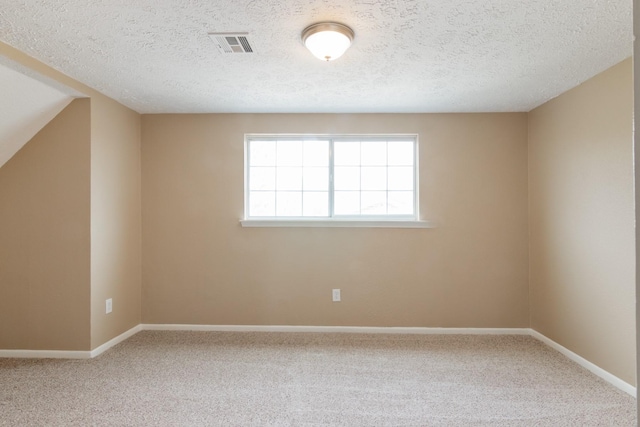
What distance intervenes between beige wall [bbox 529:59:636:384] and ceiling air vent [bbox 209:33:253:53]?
2391 mm

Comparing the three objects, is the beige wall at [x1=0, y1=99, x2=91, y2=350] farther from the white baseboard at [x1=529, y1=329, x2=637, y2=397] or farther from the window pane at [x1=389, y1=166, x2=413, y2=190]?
the white baseboard at [x1=529, y1=329, x2=637, y2=397]

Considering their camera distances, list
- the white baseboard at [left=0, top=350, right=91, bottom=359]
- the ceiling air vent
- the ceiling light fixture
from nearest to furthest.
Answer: the ceiling light fixture
the ceiling air vent
the white baseboard at [left=0, top=350, right=91, bottom=359]

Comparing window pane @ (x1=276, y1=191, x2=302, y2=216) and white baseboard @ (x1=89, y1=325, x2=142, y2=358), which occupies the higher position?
window pane @ (x1=276, y1=191, x2=302, y2=216)

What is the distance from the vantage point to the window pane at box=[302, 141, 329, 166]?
13.4 ft

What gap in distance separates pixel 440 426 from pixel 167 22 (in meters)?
2.59

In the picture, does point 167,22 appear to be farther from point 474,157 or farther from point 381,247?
point 474,157

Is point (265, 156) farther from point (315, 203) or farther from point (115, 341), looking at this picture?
point (115, 341)

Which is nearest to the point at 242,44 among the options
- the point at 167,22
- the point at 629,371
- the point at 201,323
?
the point at 167,22

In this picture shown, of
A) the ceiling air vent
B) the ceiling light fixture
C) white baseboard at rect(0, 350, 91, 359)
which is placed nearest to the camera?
the ceiling light fixture

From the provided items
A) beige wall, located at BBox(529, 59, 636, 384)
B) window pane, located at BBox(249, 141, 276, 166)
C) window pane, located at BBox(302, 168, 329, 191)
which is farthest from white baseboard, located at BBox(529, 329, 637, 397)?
window pane, located at BBox(249, 141, 276, 166)

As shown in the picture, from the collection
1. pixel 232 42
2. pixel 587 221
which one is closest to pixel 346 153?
pixel 232 42

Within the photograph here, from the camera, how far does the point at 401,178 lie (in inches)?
160

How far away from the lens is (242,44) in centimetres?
237

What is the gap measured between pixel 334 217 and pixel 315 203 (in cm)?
24
